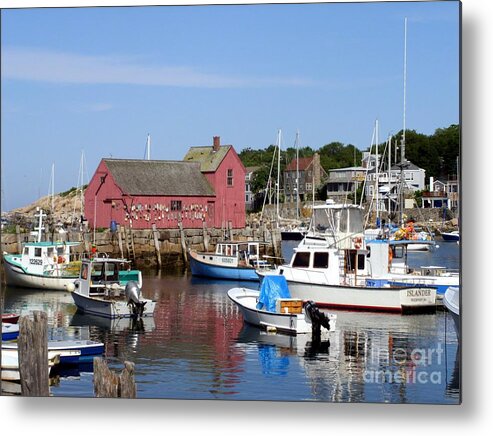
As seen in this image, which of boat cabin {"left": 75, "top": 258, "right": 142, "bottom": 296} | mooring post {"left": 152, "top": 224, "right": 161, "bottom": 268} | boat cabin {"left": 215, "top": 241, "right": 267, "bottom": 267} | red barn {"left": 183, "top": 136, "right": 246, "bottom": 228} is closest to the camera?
boat cabin {"left": 75, "top": 258, "right": 142, "bottom": 296}

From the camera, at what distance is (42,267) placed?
77.7 ft

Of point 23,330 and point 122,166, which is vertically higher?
point 122,166

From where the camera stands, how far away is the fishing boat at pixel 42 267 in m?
23.1

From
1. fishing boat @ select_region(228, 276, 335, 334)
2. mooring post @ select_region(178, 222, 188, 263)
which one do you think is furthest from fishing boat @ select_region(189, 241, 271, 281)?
fishing boat @ select_region(228, 276, 335, 334)

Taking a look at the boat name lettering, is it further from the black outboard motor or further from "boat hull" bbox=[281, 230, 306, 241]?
"boat hull" bbox=[281, 230, 306, 241]

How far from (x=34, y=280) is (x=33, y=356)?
44.8ft

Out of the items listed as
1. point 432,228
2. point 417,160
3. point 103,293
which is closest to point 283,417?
point 417,160

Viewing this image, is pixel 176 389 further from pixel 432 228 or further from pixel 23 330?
pixel 432 228

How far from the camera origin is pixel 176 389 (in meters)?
10.8

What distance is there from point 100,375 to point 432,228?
14.8 meters

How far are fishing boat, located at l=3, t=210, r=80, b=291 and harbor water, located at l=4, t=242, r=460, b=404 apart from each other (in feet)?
8.46

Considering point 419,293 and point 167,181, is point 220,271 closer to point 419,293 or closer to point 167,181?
point 167,181

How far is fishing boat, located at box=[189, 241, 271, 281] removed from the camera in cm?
2900

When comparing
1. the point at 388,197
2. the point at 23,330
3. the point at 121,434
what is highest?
the point at 388,197
